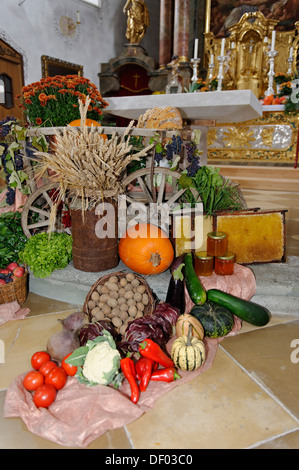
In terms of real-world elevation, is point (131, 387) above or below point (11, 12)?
below

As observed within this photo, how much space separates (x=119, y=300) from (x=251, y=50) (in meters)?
9.81

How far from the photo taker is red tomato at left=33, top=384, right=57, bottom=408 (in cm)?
164

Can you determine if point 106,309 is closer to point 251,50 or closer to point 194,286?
point 194,286

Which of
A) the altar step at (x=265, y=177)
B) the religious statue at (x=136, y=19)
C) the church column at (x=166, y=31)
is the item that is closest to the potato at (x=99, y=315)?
the altar step at (x=265, y=177)

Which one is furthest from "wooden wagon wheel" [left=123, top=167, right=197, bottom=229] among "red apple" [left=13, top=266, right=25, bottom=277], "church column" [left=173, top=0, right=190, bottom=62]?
Answer: "church column" [left=173, top=0, right=190, bottom=62]

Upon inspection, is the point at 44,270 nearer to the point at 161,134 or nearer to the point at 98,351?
the point at 98,351

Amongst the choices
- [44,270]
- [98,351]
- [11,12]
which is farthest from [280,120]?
[98,351]

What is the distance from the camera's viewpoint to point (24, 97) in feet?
10.4

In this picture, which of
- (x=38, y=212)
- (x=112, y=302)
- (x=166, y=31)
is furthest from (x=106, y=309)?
(x=166, y=31)

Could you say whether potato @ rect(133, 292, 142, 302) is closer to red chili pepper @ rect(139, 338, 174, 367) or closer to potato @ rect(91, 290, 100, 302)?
potato @ rect(91, 290, 100, 302)

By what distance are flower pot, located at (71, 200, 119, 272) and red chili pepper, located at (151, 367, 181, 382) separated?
1163 millimetres

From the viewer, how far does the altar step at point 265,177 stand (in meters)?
7.37
